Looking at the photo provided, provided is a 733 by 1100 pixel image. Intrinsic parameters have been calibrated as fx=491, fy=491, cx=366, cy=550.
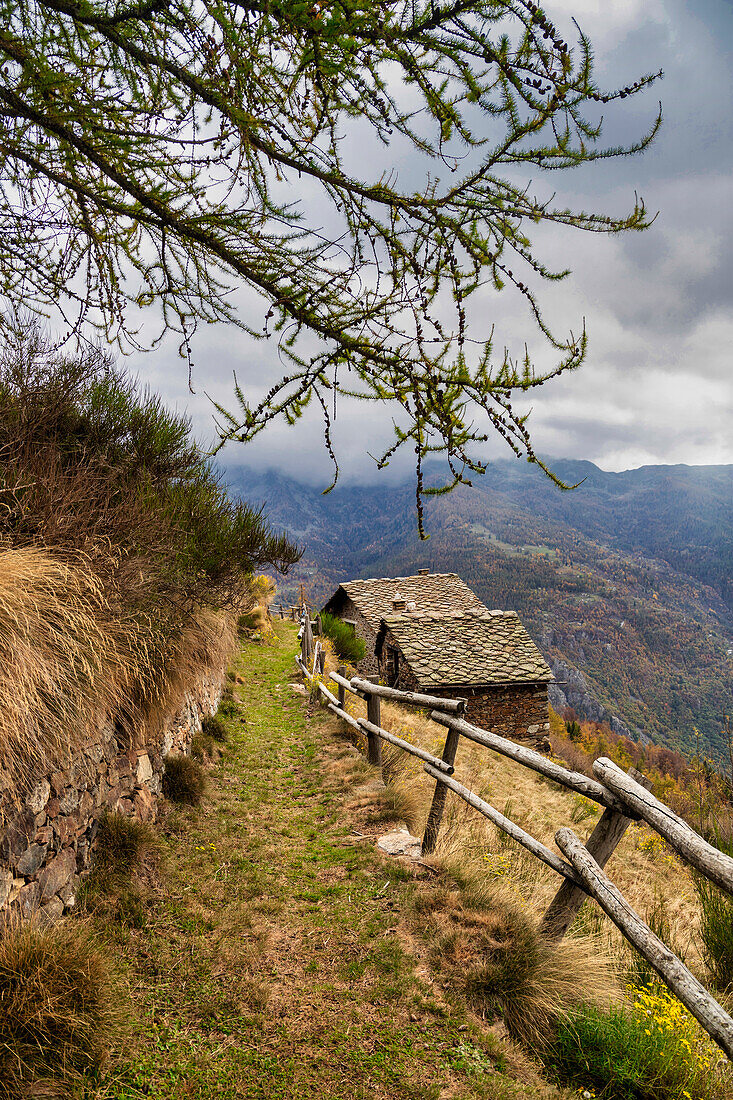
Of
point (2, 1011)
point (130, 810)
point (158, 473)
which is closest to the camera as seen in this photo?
point (2, 1011)

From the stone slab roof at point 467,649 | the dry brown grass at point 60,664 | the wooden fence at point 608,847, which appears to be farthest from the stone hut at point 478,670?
the dry brown grass at point 60,664

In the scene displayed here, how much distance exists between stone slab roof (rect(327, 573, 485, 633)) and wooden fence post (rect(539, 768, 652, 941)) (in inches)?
626

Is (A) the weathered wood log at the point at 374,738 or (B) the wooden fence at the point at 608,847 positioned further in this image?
(A) the weathered wood log at the point at 374,738

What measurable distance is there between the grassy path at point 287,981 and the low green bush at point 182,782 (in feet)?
0.64

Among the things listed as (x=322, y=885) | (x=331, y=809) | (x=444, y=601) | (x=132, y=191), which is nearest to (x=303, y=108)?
(x=132, y=191)

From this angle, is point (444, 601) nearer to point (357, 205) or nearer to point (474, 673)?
point (474, 673)

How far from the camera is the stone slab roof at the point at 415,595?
2052 centimetres

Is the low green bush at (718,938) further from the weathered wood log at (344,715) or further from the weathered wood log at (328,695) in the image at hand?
the weathered wood log at (328,695)

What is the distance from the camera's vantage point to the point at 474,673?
50.3ft

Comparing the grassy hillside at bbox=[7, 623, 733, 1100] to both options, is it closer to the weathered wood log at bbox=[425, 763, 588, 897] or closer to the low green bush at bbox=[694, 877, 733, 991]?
the low green bush at bbox=[694, 877, 733, 991]

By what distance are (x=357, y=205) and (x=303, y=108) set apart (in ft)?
1.65

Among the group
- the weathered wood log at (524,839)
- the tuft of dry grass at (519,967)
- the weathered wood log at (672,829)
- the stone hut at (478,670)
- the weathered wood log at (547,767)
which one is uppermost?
the weathered wood log at (672,829)

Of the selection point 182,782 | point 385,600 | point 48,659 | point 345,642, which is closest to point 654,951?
point 48,659

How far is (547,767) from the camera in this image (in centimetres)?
325
